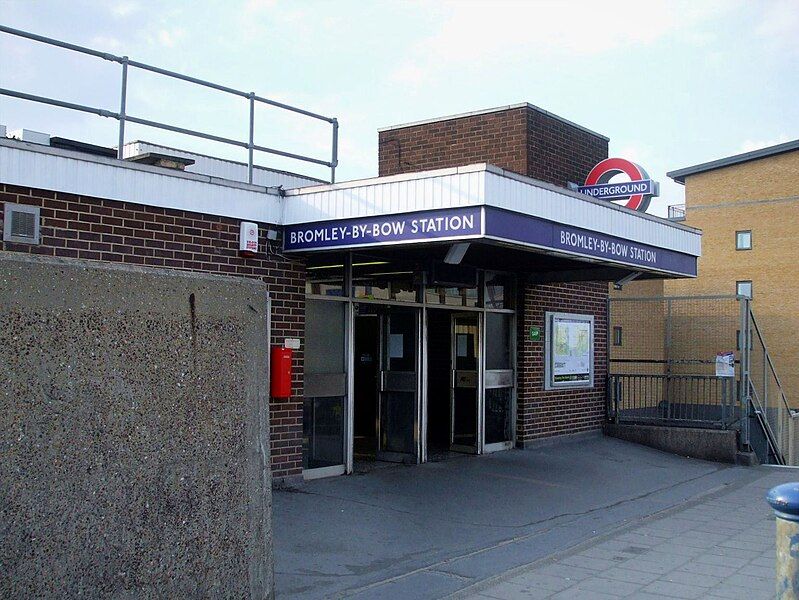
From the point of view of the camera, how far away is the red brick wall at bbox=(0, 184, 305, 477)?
757 cm

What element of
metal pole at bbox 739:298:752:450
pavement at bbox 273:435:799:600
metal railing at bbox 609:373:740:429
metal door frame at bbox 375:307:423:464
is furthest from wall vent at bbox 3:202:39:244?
metal pole at bbox 739:298:752:450

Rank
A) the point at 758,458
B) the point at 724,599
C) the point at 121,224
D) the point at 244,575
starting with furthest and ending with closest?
the point at 758,458, the point at 121,224, the point at 724,599, the point at 244,575

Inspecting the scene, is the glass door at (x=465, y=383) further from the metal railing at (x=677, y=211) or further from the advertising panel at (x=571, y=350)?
the metal railing at (x=677, y=211)

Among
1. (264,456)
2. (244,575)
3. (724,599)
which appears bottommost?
(724,599)

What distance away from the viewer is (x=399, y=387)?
11500mm

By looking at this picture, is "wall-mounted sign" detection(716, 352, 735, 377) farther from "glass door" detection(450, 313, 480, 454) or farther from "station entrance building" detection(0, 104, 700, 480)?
"glass door" detection(450, 313, 480, 454)

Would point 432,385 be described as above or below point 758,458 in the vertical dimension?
above

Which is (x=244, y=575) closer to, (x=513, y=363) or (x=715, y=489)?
(x=715, y=489)

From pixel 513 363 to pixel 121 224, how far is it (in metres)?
6.73

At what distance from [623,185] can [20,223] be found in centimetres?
831

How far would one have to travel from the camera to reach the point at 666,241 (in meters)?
11.6

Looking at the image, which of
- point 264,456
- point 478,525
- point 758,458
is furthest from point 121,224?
point 758,458

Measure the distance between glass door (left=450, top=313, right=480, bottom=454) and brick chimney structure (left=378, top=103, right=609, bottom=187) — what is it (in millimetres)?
2379

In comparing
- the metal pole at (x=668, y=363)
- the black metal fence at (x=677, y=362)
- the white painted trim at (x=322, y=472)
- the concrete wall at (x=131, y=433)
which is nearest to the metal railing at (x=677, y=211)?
the black metal fence at (x=677, y=362)
